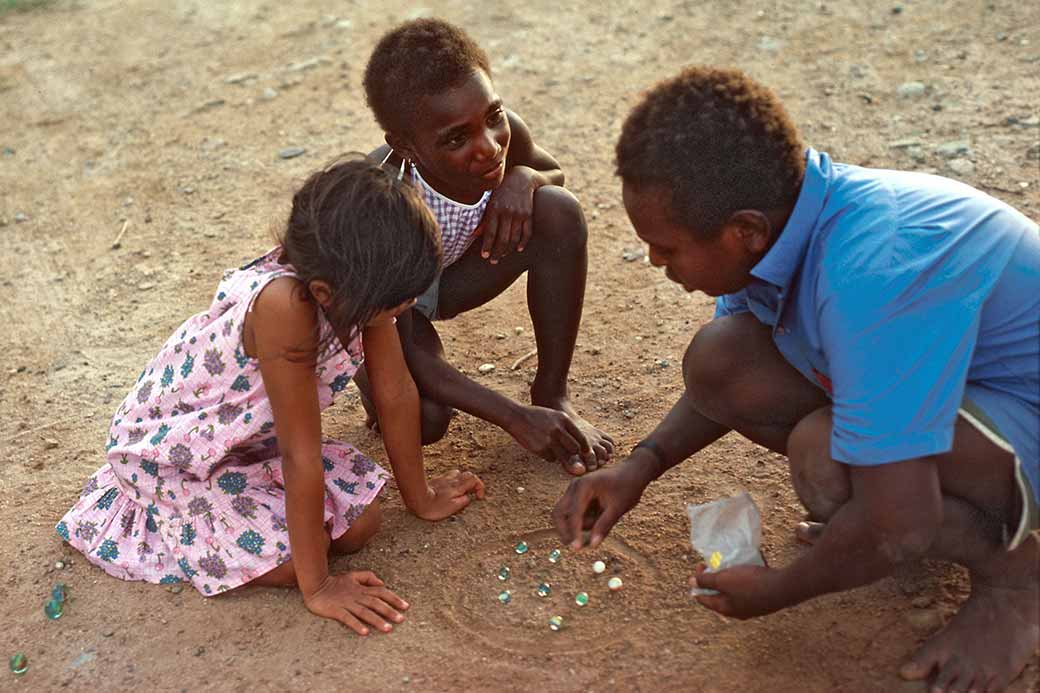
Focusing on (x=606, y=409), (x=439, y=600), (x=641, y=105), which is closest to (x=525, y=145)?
(x=606, y=409)

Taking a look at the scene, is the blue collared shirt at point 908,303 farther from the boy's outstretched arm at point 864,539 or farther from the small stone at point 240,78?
the small stone at point 240,78

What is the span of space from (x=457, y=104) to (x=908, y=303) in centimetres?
125

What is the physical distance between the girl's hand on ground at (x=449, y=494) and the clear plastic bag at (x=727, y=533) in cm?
70

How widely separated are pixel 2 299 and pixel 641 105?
111 inches

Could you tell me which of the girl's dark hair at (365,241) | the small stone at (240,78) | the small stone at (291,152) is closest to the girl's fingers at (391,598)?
the girl's dark hair at (365,241)

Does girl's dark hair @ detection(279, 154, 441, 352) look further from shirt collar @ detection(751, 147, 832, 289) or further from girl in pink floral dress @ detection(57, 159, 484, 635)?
shirt collar @ detection(751, 147, 832, 289)

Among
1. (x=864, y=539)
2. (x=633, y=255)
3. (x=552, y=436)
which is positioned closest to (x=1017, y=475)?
(x=864, y=539)

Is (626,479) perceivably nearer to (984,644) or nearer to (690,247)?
(690,247)

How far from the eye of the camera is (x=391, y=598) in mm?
2453

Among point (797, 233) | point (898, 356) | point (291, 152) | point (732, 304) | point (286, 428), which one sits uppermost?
point (797, 233)

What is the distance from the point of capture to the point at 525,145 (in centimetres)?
302

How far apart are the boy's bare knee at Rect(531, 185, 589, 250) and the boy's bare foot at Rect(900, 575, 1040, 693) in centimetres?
129

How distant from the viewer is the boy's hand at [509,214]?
283 cm

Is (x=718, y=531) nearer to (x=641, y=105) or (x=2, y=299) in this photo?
(x=641, y=105)
